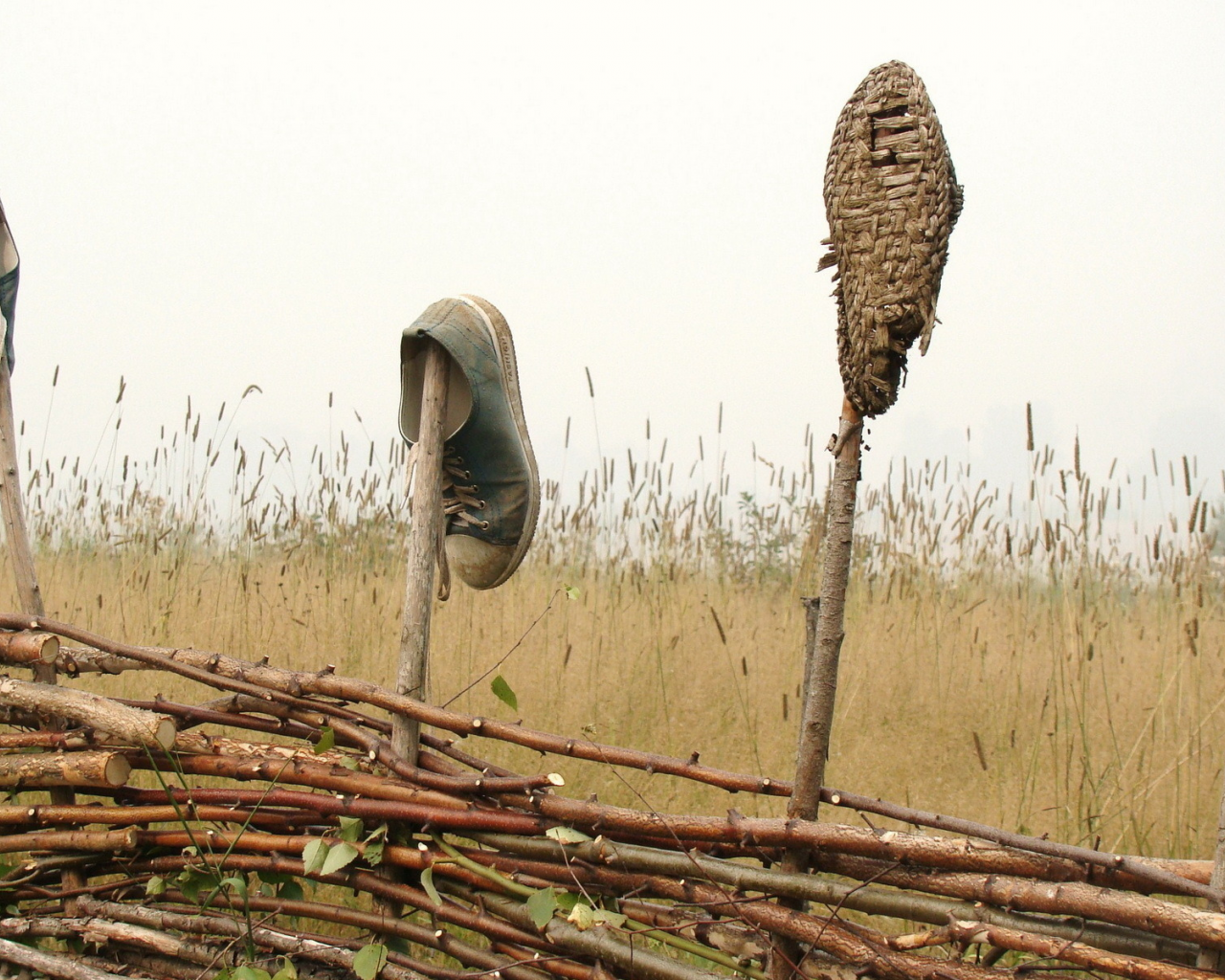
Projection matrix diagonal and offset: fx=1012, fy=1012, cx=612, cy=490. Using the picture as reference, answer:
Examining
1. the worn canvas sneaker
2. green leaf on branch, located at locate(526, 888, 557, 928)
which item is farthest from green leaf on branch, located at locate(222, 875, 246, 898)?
the worn canvas sneaker

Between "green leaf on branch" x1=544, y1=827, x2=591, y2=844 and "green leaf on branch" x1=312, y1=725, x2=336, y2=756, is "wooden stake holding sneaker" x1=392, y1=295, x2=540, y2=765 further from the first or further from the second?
"green leaf on branch" x1=544, y1=827, x2=591, y2=844

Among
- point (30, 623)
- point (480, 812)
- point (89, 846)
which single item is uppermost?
point (30, 623)

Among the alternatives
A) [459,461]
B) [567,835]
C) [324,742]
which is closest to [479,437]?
[459,461]

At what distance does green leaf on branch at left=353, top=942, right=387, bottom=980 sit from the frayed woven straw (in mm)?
1237

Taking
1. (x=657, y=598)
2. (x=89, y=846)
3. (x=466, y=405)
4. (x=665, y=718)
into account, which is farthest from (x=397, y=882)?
(x=657, y=598)

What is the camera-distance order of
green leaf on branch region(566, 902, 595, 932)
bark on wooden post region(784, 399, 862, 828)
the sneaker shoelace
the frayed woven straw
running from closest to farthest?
1. the frayed woven straw
2. bark on wooden post region(784, 399, 862, 828)
3. green leaf on branch region(566, 902, 595, 932)
4. the sneaker shoelace

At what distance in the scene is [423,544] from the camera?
1.86 metres

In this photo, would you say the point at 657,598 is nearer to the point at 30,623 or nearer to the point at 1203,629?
the point at 1203,629

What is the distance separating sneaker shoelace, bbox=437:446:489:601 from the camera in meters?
2.02

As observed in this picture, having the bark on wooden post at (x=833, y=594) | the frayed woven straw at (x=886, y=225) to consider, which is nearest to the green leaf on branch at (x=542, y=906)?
the bark on wooden post at (x=833, y=594)

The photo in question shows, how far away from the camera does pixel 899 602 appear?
3990mm

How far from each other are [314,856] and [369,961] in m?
0.20

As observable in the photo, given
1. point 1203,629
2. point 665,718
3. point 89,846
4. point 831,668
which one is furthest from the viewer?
point 1203,629

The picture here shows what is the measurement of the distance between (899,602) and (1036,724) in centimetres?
79
